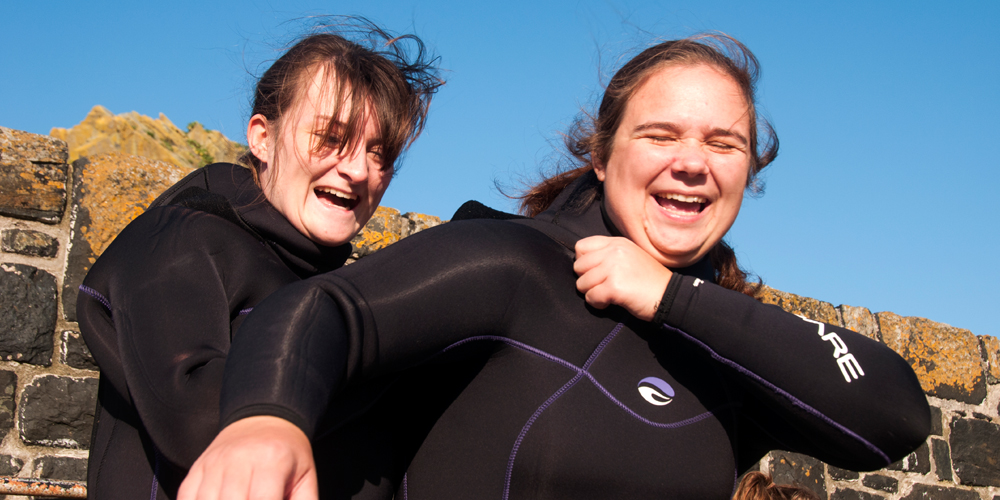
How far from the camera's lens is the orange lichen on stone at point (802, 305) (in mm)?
3715

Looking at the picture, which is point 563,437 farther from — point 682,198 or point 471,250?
point 682,198

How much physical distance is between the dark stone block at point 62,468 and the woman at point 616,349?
1.41 m

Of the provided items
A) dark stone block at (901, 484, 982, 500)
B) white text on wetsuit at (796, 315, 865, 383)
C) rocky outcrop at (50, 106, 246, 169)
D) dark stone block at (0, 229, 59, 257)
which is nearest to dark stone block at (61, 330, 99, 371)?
dark stone block at (0, 229, 59, 257)

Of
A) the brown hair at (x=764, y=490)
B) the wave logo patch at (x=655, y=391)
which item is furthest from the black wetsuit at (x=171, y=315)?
the brown hair at (x=764, y=490)

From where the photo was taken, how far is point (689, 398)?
148cm

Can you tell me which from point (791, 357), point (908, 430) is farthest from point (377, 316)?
point (908, 430)

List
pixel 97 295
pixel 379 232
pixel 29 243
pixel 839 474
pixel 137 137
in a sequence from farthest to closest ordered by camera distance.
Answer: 1. pixel 137 137
2. pixel 839 474
3. pixel 379 232
4. pixel 29 243
5. pixel 97 295

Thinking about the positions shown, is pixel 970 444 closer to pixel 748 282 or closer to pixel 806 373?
pixel 748 282

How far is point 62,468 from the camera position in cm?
223

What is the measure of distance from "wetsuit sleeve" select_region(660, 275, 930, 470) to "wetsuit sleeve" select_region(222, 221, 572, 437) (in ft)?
0.96

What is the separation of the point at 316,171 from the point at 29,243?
1.26 m

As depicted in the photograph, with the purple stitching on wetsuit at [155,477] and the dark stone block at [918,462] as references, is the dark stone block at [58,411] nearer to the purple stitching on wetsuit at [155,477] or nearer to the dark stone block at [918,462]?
the purple stitching on wetsuit at [155,477]

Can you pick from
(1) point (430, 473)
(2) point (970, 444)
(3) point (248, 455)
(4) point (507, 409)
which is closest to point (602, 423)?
(4) point (507, 409)

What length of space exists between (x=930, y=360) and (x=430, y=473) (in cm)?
398
